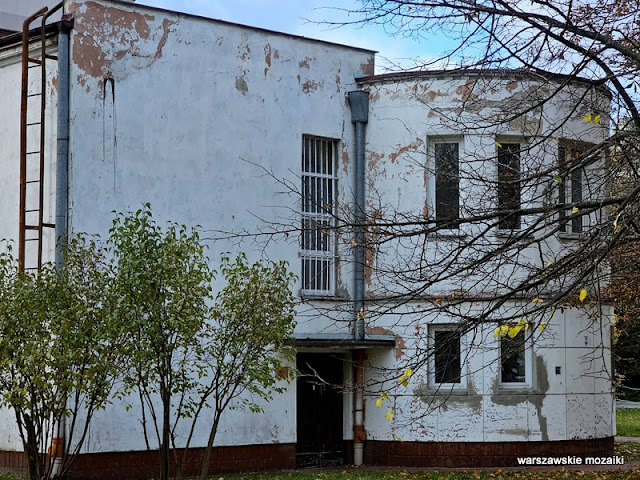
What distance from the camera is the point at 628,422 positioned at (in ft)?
106

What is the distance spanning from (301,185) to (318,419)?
14.7ft

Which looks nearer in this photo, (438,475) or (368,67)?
(438,475)

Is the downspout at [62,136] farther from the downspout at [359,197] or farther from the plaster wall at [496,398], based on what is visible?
the plaster wall at [496,398]

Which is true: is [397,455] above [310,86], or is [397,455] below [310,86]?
below

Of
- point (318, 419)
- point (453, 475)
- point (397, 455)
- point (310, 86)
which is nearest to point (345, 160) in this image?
point (310, 86)

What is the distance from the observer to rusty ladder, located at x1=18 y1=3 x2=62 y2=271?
16.0m

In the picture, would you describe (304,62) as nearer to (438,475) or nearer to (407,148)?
(407,148)

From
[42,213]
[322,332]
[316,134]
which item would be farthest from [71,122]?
[322,332]

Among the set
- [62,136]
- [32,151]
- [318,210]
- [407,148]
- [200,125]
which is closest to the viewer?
[62,136]

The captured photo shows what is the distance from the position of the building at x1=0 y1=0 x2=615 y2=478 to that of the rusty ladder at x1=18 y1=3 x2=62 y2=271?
55mm

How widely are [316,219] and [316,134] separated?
1.61 metres

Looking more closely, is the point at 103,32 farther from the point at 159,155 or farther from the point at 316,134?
the point at 316,134

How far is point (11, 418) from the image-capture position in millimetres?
16344

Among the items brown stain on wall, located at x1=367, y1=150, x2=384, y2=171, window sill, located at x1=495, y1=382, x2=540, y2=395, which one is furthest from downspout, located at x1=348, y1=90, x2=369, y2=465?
window sill, located at x1=495, y1=382, x2=540, y2=395
